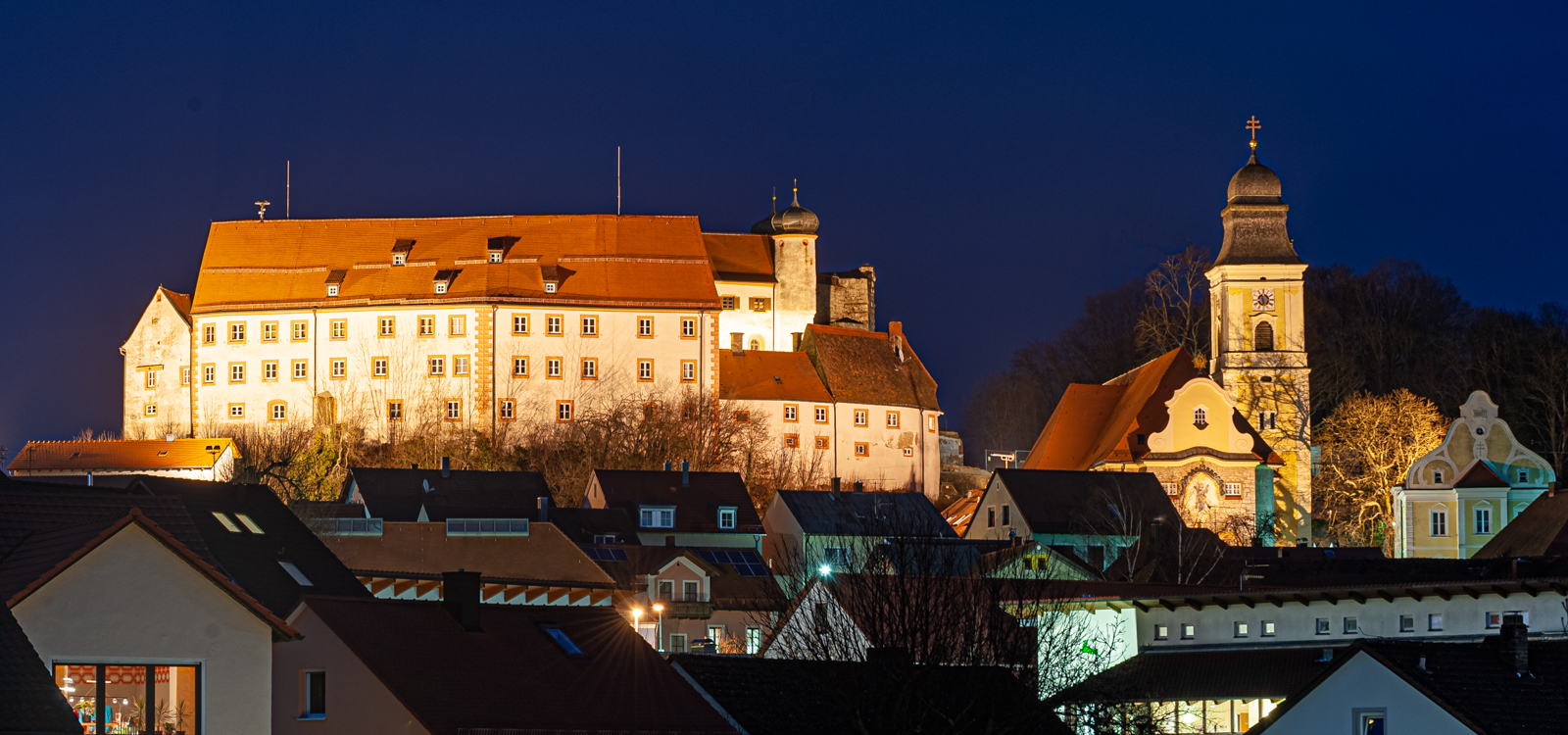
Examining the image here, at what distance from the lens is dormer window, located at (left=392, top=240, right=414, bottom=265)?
346ft

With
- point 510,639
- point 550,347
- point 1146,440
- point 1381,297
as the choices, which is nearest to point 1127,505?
point 1146,440

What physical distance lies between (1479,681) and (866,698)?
9917mm

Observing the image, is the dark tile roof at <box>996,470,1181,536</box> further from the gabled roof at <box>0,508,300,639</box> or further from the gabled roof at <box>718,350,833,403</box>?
the gabled roof at <box>0,508,300,639</box>

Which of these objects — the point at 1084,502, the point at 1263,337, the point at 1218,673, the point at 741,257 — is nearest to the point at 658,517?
the point at 1084,502

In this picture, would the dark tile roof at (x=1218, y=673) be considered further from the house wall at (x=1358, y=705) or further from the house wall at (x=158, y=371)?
the house wall at (x=158, y=371)

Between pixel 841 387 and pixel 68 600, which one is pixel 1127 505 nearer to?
pixel 841 387

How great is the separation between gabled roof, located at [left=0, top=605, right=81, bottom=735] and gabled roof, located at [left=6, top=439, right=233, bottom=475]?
70.7 m

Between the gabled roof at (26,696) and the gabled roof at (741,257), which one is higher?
the gabled roof at (741,257)

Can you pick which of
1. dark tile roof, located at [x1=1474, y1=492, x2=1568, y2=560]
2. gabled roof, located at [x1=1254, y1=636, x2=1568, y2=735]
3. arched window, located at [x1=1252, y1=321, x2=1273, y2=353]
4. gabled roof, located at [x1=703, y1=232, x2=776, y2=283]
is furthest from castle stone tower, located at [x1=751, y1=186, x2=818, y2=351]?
gabled roof, located at [x1=1254, y1=636, x2=1568, y2=735]

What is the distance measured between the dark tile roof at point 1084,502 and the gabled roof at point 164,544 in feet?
181

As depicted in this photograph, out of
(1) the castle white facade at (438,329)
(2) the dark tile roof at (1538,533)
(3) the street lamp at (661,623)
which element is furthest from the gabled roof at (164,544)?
(1) the castle white facade at (438,329)

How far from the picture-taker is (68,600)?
2402 cm


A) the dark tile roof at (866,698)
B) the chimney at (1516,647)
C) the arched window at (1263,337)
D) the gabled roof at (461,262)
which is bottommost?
the dark tile roof at (866,698)

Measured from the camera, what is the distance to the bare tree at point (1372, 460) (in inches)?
3536
